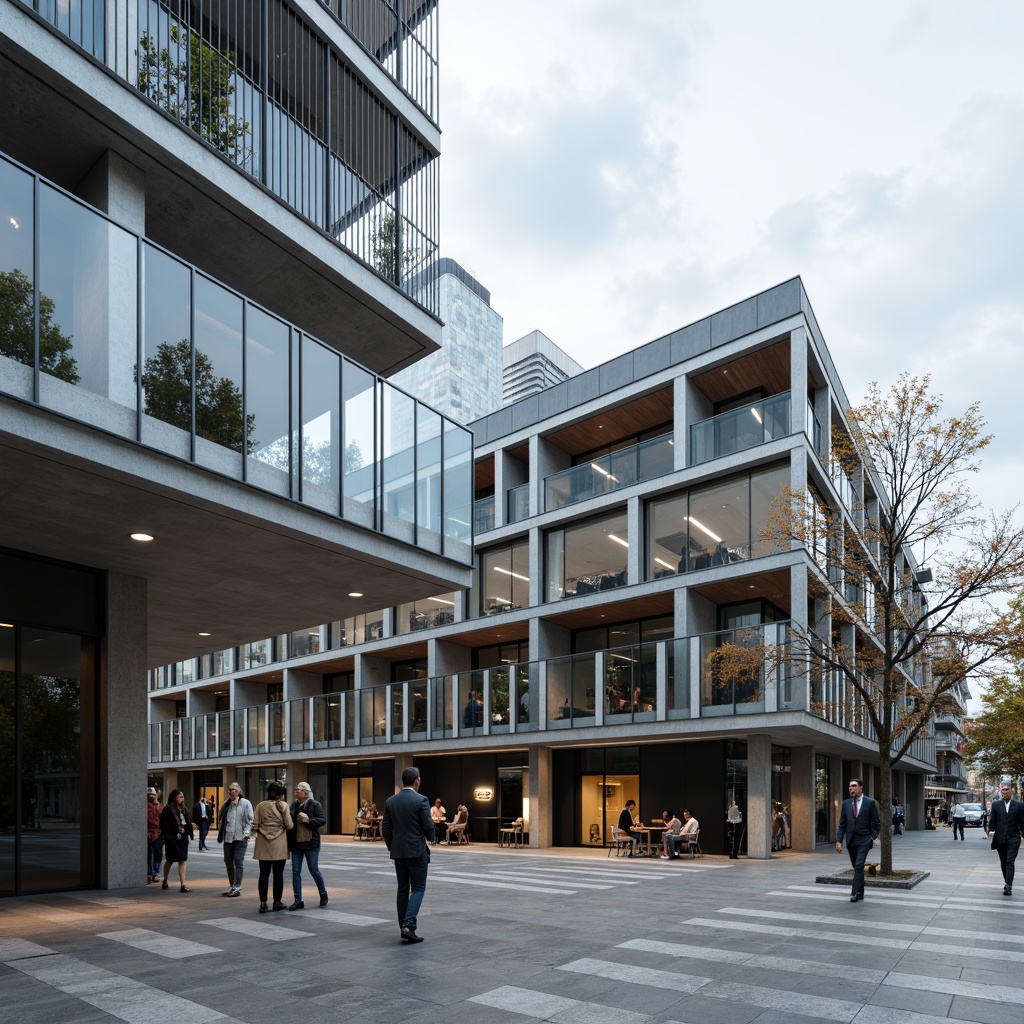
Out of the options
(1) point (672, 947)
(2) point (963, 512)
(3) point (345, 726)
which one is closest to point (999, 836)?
(2) point (963, 512)

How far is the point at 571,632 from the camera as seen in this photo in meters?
32.7

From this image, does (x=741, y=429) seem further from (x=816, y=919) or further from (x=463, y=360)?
(x=463, y=360)

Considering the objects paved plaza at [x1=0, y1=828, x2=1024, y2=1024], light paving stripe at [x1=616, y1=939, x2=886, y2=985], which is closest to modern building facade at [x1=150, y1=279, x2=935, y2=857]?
paved plaza at [x1=0, y1=828, x2=1024, y2=1024]

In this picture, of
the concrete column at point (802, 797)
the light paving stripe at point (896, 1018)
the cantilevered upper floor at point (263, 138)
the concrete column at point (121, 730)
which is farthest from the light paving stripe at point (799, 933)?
the concrete column at point (802, 797)

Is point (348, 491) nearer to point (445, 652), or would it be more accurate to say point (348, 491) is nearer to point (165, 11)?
point (165, 11)

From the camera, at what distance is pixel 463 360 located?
176625 mm

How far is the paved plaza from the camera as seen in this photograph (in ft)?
23.7

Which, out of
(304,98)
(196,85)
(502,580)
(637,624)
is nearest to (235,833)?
(196,85)

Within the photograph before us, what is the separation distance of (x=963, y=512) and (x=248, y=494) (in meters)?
14.8

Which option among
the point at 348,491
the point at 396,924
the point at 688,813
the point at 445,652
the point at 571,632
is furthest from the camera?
the point at 445,652

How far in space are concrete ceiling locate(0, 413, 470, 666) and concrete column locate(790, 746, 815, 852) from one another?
17.0 metres

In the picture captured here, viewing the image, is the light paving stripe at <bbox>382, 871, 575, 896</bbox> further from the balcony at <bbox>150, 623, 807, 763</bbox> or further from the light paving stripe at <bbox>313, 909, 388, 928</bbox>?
the balcony at <bbox>150, 623, 807, 763</bbox>

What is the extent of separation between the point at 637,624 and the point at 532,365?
12991 centimetres

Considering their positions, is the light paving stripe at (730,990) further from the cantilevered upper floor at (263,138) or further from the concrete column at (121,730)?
the cantilevered upper floor at (263,138)
